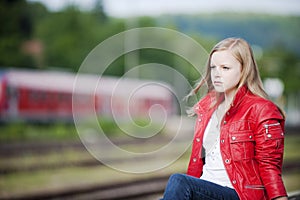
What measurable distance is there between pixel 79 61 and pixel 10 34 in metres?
4.93

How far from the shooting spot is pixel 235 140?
1.99 meters

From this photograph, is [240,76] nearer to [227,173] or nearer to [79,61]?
[227,173]

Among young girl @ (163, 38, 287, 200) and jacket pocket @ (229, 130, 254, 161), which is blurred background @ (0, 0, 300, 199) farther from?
jacket pocket @ (229, 130, 254, 161)

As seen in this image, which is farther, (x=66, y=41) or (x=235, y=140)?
(x=66, y=41)

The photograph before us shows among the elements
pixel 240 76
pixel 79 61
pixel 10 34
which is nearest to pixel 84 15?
pixel 79 61

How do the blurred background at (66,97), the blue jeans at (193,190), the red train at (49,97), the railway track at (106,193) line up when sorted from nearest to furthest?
the blue jeans at (193,190) < the railway track at (106,193) < the blurred background at (66,97) < the red train at (49,97)

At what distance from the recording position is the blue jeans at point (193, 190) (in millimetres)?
1927

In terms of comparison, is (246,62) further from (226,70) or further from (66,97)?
(66,97)

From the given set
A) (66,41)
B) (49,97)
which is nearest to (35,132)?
(49,97)

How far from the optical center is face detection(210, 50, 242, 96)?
2100mm

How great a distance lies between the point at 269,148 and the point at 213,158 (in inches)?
10.7

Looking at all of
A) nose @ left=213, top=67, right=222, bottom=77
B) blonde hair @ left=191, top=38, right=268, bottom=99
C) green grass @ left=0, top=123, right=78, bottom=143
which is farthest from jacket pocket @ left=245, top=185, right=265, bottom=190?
green grass @ left=0, top=123, right=78, bottom=143

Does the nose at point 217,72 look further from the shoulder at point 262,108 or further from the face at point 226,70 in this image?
the shoulder at point 262,108

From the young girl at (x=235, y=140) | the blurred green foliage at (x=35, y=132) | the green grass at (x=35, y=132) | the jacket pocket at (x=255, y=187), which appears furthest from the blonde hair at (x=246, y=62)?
the green grass at (x=35, y=132)
